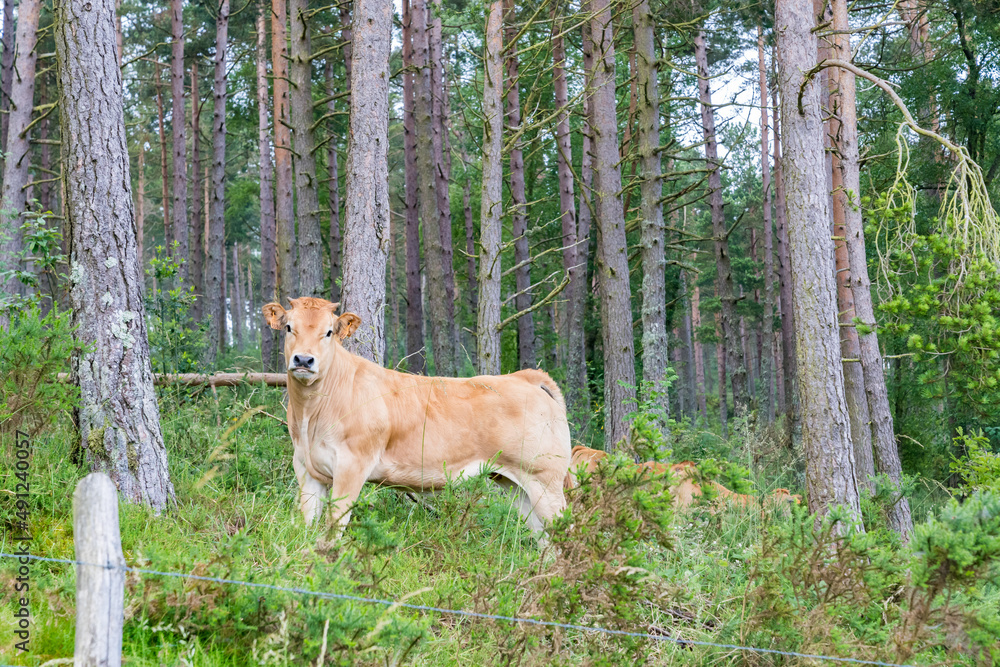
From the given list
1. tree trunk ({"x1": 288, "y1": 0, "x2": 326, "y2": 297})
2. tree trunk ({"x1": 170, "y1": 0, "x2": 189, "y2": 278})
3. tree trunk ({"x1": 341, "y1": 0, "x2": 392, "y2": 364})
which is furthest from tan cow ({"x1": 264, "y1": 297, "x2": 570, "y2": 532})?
tree trunk ({"x1": 170, "y1": 0, "x2": 189, "y2": 278})

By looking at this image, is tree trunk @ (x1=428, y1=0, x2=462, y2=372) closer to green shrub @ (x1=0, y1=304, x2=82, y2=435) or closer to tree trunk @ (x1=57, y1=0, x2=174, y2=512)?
tree trunk @ (x1=57, y1=0, x2=174, y2=512)

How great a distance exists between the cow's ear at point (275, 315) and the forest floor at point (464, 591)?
128 cm

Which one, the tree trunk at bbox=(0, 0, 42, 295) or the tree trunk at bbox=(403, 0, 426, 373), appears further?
the tree trunk at bbox=(403, 0, 426, 373)

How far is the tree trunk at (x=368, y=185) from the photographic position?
766 cm

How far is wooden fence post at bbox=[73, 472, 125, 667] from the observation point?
2.76 meters

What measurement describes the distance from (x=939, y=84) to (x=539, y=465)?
1329cm

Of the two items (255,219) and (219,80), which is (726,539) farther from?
(255,219)

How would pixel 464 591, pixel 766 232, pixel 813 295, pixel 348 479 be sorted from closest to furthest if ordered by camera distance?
pixel 464 591
pixel 348 479
pixel 813 295
pixel 766 232

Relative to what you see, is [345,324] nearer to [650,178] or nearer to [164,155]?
[650,178]

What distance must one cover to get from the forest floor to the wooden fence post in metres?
0.56

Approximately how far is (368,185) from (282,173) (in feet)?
30.4

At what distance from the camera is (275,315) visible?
6.17 meters

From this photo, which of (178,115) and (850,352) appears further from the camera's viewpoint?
(178,115)

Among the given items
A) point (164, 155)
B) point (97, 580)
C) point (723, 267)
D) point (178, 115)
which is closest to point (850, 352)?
point (723, 267)
